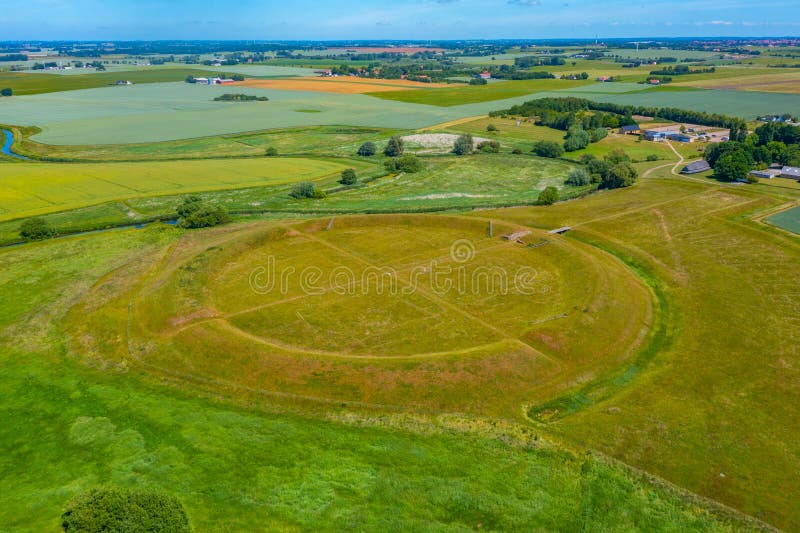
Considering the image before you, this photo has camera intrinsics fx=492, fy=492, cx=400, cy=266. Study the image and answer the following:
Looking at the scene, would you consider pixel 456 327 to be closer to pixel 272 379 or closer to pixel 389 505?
pixel 272 379

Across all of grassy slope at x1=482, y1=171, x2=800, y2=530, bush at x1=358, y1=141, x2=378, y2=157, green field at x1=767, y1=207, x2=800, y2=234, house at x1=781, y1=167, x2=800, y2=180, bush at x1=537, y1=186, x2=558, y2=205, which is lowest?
grassy slope at x1=482, y1=171, x2=800, y2=530

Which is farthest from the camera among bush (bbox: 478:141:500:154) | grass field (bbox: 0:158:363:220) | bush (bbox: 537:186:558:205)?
bush (bbox: 478:141:500:154)

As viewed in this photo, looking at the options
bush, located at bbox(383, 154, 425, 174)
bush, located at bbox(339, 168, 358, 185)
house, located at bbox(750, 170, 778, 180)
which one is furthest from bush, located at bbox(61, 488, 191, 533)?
house, located at bbox(750, 170, 778, 180)

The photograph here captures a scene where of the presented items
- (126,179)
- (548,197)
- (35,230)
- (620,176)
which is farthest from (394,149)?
(35,230)

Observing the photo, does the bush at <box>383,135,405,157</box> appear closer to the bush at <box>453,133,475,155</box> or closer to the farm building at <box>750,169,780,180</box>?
the bush at <box>453,133,475,155</box>

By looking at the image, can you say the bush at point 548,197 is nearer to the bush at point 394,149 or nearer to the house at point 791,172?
the house at point 791,172

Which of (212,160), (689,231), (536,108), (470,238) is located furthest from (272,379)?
(536,108)
